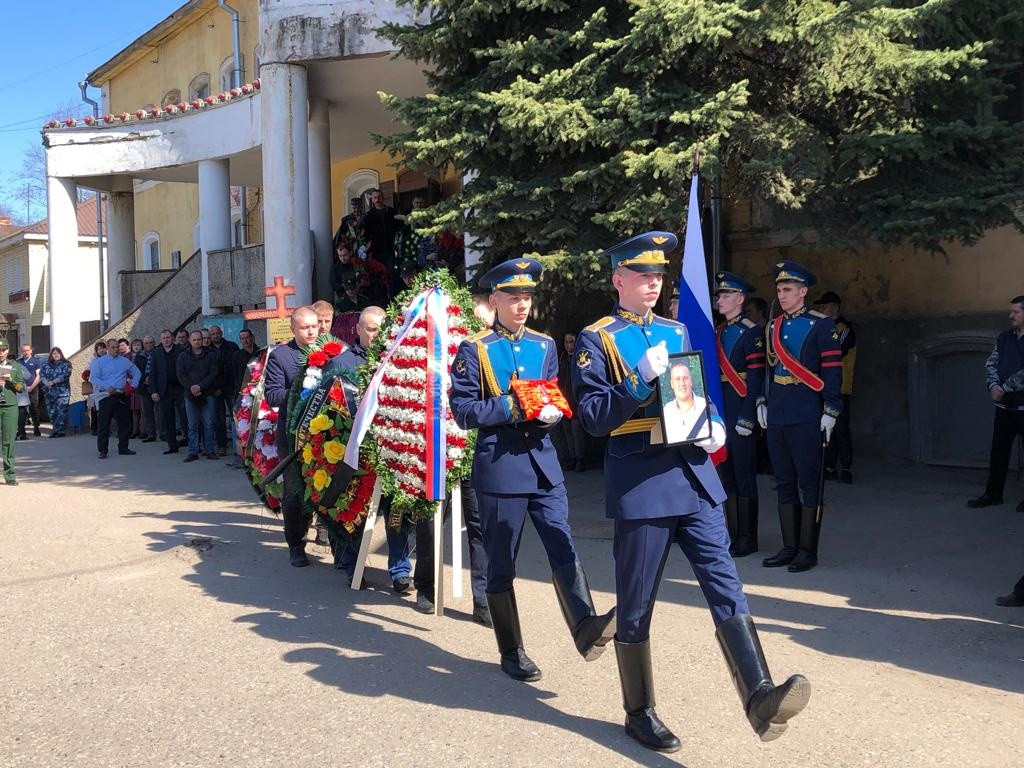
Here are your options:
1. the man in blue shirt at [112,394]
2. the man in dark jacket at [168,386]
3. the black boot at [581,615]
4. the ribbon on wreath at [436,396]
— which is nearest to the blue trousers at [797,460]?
the ribbon on wreath at [436,396]

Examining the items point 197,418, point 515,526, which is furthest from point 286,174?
point 515,526

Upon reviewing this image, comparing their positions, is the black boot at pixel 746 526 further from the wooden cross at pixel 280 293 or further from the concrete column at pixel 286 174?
the concrete column at pixel 286 174

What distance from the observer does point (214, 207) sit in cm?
1989

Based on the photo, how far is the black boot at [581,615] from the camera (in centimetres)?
462

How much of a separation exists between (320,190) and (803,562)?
39.5 ft

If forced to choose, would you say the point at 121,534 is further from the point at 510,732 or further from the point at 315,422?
the point at 510,732

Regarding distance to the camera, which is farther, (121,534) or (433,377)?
(121,534)

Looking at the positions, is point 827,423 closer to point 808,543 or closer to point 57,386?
point 808,543

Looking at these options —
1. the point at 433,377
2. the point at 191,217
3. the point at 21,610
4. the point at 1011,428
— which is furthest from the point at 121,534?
the point at 191,217

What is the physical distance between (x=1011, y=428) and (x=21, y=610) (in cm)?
814

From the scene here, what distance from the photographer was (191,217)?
2794 centimetres

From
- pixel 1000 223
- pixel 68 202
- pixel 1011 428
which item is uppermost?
pixel 68 202

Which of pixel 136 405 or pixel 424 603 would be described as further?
pixel 136 405

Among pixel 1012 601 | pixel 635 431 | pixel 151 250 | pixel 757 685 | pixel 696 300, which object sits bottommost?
pixel 1012 601
